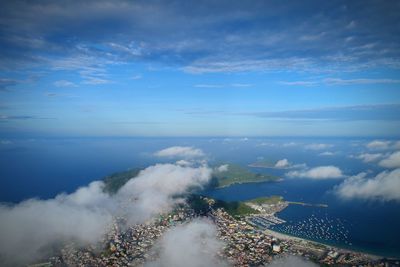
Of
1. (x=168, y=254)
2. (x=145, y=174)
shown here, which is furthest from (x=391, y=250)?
(x=145, y=174)

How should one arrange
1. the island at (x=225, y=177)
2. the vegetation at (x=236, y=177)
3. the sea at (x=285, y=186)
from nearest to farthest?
the sea at (x=285, y=186), the island at (x=225, y=177), the vegetation at (x=236, y=177)

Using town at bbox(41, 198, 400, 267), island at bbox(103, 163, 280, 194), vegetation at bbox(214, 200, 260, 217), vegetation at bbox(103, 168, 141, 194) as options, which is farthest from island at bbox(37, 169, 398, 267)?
island at bbox(103, 163, 280, 194)

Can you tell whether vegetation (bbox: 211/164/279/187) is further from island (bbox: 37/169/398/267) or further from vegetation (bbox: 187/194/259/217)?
island (bbox: 37/169/398/267)

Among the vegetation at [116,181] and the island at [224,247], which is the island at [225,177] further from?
the island at [224,247]

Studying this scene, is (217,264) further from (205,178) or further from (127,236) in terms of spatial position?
(205,178)

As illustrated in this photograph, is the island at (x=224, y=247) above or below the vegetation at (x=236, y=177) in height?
above

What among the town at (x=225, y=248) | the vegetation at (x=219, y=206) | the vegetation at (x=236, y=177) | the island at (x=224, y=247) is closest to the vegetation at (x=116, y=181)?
the vegetation at (x=219, y=206)
